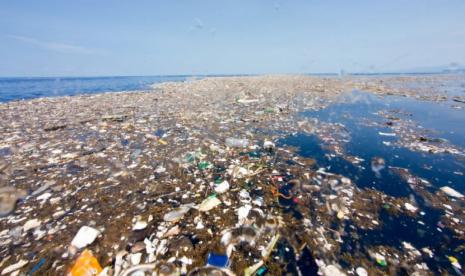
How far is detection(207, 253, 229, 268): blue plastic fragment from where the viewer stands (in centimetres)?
179

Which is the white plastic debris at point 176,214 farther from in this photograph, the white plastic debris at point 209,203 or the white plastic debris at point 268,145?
the white plastic debris at point 268,145

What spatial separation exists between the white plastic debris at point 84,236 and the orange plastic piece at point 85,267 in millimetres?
206

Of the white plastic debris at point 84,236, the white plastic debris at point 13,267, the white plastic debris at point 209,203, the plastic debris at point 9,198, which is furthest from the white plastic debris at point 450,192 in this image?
the plastic debris at point 9,198

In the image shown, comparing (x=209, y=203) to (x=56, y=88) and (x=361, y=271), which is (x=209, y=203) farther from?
(x=56, y=88)

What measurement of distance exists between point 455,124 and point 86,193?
9971mm

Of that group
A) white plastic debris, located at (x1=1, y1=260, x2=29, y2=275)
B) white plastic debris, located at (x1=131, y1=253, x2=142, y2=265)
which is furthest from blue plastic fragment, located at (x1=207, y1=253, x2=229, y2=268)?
white plastic debris, located at (x1=1, y1=260, x2=29, y2=275)

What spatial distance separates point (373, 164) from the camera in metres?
3.75

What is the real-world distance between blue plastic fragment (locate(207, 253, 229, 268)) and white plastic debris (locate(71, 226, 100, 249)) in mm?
1223

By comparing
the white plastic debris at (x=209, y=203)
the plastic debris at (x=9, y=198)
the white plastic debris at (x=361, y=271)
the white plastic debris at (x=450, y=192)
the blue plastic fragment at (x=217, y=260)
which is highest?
the plastic debris at (x=9, y=198)

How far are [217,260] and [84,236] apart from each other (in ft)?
4.61

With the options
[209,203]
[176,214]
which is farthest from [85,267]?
[209,203]

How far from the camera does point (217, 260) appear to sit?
5.99ft

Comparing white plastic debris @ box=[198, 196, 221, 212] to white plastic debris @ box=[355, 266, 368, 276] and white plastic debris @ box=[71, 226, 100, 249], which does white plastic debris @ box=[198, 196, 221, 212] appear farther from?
white plastic debris @ box=[355, 266, 368, 276]

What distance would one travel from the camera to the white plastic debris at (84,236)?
200 centimetres
